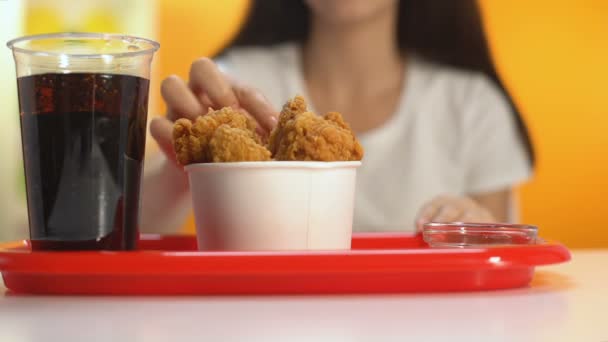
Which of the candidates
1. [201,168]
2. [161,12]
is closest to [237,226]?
[201,168]

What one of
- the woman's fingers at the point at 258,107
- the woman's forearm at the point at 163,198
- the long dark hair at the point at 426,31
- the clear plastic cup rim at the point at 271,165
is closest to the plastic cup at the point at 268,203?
the clear plastic cup rim at the point at 271,165

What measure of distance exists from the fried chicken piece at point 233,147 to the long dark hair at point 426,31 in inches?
84.5

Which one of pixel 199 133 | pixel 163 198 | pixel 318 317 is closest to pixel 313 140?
pixel 199 133

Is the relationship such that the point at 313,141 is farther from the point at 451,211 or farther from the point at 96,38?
the point at 451,211

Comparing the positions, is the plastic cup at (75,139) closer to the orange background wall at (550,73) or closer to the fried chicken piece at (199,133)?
the fried chicken piece at (199,133)

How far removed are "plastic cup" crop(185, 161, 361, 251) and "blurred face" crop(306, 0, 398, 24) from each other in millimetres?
2107

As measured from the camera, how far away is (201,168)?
0.73 metres

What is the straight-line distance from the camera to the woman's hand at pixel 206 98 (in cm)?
101

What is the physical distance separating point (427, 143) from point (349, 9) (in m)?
0.61

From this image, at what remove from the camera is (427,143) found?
2.71 meters

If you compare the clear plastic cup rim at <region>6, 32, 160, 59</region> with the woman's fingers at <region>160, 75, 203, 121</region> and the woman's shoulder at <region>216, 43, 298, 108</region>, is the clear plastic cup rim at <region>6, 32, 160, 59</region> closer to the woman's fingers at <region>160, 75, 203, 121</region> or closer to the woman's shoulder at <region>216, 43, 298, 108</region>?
the woman's fingers at <region>160, 75, 203, 121</region>

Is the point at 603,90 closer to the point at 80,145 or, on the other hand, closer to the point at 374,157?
the point at 374,157

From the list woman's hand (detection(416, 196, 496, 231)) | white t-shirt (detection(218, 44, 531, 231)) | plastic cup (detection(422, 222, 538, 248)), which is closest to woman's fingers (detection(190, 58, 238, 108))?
plastic cup (detection(422, 222, 538, 248))

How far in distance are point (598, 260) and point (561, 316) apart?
0.52 meters
